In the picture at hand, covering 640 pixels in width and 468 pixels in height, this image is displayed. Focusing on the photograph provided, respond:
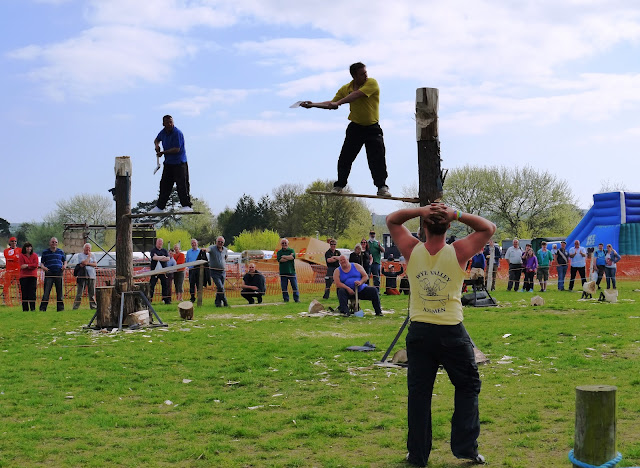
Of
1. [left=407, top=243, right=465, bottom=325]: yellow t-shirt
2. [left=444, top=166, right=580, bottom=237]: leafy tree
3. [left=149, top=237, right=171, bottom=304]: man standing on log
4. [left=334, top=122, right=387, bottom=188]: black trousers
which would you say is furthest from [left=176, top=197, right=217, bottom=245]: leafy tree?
[left=407, top=243, right=465, bottom=325]: yellow t-shirt

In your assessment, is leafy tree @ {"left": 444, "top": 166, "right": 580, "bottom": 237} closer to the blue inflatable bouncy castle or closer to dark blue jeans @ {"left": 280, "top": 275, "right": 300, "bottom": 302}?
the blue inflatable bouncy castle

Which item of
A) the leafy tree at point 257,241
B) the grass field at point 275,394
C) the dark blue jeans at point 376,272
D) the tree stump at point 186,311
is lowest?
the grass field at point 275,394

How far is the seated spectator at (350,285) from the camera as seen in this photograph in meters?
14.7

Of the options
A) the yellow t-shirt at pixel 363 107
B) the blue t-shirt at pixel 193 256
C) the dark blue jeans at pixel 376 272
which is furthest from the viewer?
the dark blue jeans at pixel 376 272

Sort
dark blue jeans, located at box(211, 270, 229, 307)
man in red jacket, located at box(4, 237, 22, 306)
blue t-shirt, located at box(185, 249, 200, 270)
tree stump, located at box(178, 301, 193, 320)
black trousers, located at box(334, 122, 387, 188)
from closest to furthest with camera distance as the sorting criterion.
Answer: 1. black trousers, located at box(334, 122, 387, 188)
2. tree stump, located at box(178, 301, 193, 320)
3. dark blue jeans, located at box(211, 270, 229, 307)
4. blue t-shirt, located at box(185, 249, 200, 270)
5. man in red jacket, located at box(4, 237, 22, 306)

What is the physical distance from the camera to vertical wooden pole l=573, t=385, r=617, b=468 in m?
3.60

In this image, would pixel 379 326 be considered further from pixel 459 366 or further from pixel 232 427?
pixel 459 366

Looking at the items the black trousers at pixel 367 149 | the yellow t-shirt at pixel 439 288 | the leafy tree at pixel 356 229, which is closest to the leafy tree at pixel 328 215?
the leafy tree at pixel 356 229

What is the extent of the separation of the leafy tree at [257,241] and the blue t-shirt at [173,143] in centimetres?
5744

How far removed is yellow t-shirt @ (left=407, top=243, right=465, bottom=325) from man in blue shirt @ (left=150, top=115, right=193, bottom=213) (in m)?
6.65

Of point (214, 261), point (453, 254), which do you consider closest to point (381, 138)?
point (453, 254)

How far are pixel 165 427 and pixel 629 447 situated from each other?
350 centimetres

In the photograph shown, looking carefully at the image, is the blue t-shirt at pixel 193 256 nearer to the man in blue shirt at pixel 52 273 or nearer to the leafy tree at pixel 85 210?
the man in blue shirt at pixel 52 273

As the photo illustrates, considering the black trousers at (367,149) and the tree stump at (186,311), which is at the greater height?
the black trousers at (367,149)
